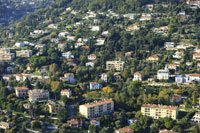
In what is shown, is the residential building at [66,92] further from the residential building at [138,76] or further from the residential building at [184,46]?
the residential building at [184,46]

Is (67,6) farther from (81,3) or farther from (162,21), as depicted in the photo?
(162,21)

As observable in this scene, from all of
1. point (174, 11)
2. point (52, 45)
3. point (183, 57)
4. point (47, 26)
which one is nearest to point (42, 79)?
point (52, 45)

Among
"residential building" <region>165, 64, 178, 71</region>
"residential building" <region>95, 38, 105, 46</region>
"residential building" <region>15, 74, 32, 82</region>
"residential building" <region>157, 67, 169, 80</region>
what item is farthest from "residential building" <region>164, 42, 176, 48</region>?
"residential building" <region>15, 74, 32, 82</region>

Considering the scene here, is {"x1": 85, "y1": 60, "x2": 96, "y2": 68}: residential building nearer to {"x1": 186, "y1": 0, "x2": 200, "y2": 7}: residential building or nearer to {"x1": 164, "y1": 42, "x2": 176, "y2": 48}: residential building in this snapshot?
{"x1": 164, "y1": 42, "x2": 176, "y2": 48}: residential building

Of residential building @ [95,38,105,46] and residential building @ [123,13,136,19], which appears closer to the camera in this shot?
residential building @ [95,38,105,46]

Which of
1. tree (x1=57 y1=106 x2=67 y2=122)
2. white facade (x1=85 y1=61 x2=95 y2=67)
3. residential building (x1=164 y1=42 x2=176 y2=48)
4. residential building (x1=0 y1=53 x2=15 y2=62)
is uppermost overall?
residential building (x1=164 y1=42 x2=176 y2=48)

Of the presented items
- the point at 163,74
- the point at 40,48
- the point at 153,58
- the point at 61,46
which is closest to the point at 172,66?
the point at 163,74

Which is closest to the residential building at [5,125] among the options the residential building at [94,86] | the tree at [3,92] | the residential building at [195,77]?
the tree at [3,92]
